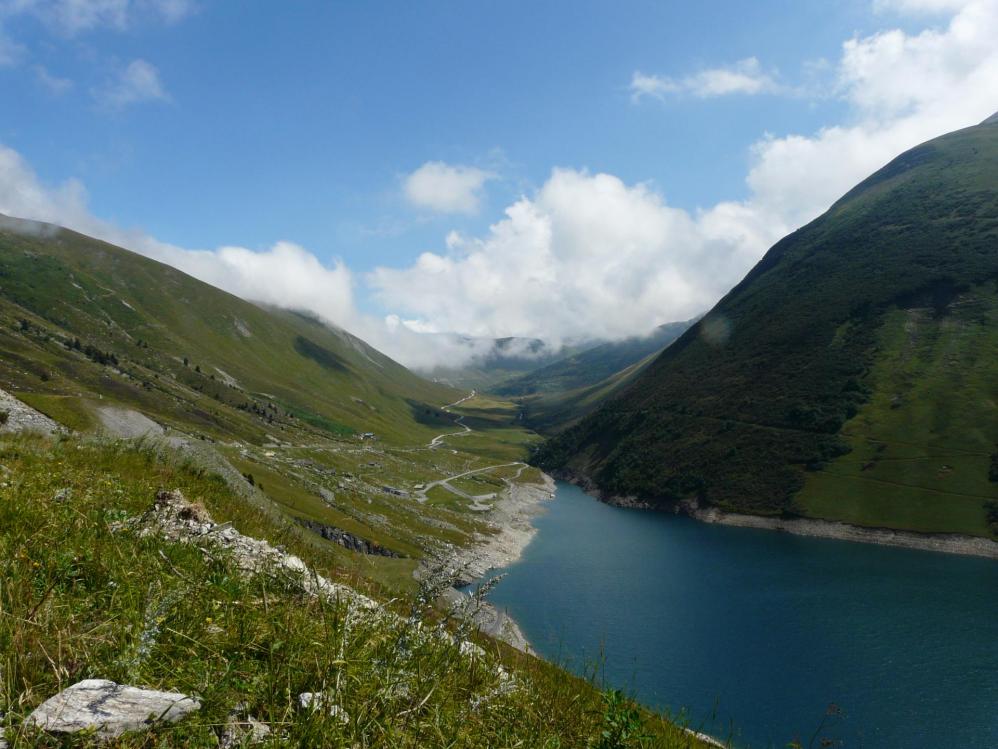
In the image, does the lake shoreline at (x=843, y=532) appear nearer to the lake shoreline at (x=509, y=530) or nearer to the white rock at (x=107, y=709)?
the lake shoreline at (x=509, y=530)

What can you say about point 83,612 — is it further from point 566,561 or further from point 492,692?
point 566,561

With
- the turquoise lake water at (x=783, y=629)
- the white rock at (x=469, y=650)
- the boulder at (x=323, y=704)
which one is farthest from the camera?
the turquoise lake water at (x=783, y=629)

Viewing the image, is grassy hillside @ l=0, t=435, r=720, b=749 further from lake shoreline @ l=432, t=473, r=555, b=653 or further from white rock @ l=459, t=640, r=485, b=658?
lake shoreline @ l=432, t=473, r=555, b=653

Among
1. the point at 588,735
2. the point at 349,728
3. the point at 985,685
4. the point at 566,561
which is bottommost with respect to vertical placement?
the point at 566,561

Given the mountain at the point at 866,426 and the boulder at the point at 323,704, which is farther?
the mountain at the point at 866,426

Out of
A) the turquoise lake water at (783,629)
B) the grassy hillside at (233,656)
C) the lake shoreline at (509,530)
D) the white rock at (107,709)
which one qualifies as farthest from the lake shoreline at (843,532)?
the white rock at (107,709)

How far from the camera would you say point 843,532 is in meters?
120

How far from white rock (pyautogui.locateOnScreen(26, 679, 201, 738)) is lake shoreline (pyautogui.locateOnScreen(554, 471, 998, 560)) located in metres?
143

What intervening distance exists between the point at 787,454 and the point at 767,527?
32085 mm

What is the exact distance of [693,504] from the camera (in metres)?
149

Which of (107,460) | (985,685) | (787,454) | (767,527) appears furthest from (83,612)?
(787,454)

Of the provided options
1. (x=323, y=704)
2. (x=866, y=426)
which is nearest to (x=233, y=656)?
(x=323, y=704)

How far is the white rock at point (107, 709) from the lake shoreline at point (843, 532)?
471 ft

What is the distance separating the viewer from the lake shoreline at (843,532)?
108m
